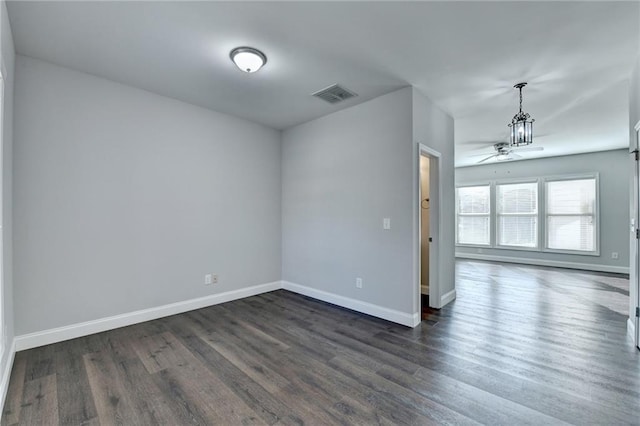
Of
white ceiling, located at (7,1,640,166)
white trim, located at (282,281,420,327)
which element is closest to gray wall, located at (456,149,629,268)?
white ceiling, located at (7,1,640,166)

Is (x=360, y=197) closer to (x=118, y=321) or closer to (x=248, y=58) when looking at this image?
(x=248, y=58)

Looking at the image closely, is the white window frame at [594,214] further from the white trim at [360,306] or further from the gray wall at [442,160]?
the white trim at [360,306]

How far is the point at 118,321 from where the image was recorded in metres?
3.13

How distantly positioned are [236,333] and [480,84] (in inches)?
153

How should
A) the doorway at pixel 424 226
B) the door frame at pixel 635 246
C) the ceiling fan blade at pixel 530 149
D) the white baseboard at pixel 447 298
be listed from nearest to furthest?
→ the door frame at pixel 635 246
the white baseboard at pixel 447 298
the doorway at pixel 424 226
the ceiling fan blade at pixel 530 149

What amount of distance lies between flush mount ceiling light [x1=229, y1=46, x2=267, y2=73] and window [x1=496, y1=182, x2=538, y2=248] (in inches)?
292

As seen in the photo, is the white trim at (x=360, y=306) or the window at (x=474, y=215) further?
the window at (x=474, y=215)

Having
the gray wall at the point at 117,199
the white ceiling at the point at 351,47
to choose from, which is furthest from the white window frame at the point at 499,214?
the gray wall at the point at 117,199

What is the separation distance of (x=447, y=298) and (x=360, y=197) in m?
1.93

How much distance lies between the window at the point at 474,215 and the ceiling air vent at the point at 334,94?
6.23 metres

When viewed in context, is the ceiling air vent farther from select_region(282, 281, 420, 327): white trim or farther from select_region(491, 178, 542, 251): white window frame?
select_region(491, 178, 542, 251): white window frame

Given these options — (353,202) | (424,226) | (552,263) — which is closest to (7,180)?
(353,202)

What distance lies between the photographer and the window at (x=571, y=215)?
21.2 ft

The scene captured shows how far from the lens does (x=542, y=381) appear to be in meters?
2.16
